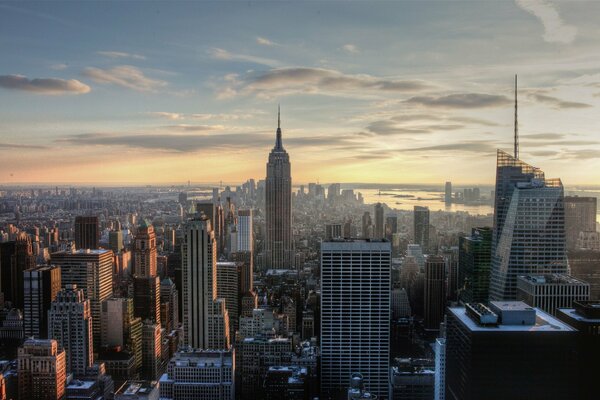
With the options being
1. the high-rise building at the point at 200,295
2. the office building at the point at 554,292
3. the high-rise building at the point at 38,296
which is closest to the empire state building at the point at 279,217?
the high-rise building at the point at 200,295

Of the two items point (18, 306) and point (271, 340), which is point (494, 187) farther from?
point (18, 306)

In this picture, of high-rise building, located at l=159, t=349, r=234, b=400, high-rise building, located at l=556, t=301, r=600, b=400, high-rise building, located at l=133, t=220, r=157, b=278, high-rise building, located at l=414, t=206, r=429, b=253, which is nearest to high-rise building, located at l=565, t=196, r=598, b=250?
high-rise building, located at l=414, t=206, r=429, b=253

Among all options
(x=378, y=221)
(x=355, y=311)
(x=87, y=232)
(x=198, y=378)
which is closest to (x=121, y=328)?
(x=198, y=378)

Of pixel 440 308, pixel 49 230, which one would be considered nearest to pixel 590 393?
pixel 440 308

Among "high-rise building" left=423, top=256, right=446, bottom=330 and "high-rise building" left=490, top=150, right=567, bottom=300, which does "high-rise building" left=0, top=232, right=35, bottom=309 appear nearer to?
"high-rise building" left=423, top=256, right=446, bottom=330

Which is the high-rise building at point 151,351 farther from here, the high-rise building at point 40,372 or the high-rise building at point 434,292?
the high-rise building at point 434,292
